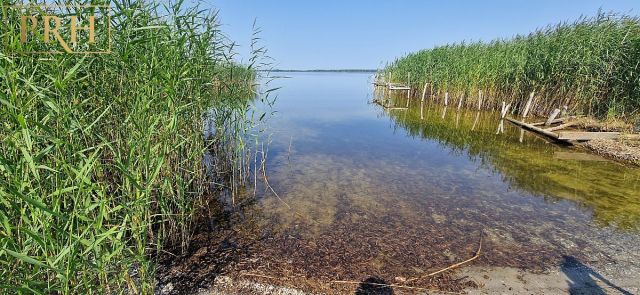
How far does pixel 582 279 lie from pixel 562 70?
539 inches

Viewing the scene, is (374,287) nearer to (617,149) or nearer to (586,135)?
(617,149)

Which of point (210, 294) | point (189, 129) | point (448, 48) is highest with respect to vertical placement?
point (448, 48)

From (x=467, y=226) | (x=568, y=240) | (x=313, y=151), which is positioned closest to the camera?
(x=568, y=240)

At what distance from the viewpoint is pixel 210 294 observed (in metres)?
3.29

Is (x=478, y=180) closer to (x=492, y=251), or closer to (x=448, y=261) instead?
(x=492, y=251)

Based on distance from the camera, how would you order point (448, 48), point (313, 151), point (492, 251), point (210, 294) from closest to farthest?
point (210, 294) < point (492, 251) < point (313, 151) < point (448, 48)

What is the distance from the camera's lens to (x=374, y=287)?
3547 mm

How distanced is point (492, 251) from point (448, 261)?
30.8 inches

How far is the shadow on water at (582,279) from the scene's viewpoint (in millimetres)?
3510

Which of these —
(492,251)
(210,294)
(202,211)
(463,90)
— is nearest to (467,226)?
(492,251)

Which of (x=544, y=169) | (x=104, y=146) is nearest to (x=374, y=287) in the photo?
(x=104, y=146)

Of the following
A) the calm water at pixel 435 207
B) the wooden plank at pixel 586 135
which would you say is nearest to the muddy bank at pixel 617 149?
the wooden plank at pixel 586 135

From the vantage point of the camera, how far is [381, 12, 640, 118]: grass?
1193cm

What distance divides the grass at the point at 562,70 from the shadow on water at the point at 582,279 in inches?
439
